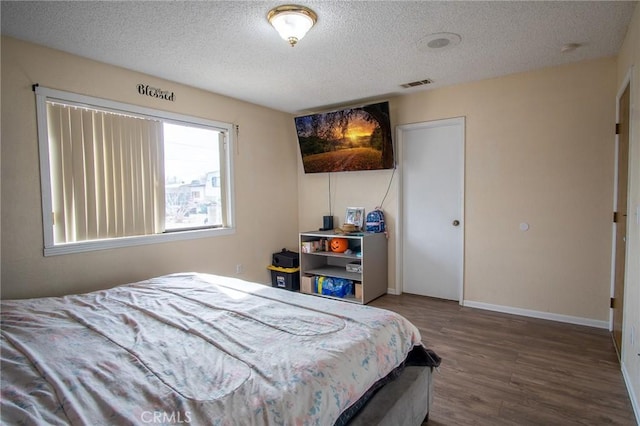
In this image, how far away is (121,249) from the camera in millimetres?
3080

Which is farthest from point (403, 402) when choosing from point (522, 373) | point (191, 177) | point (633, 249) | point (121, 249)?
point (191, 177)

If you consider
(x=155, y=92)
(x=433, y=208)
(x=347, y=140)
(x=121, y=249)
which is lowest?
(x=121, y=249)

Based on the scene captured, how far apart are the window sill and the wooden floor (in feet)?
7.78

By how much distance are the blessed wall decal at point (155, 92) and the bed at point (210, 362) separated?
1994mm

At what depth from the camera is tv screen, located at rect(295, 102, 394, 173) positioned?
4.10 m

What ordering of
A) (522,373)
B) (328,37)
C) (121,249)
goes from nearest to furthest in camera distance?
(522,373)
(328,37)
(121,249)

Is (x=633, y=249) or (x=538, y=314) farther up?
(x=633, y=249)

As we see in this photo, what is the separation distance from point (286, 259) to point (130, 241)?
1.91 m

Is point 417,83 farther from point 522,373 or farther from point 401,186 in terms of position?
point 522,373

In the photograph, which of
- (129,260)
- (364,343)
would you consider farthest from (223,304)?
(129,260)

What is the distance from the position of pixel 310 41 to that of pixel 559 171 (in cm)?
261

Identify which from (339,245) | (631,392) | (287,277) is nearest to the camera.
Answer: (631,392)

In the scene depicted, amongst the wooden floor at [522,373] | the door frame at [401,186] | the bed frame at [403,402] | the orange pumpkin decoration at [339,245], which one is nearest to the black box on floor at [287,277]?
the orange pumpkin decoration at [339,245]

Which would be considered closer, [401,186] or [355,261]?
[401,186]
